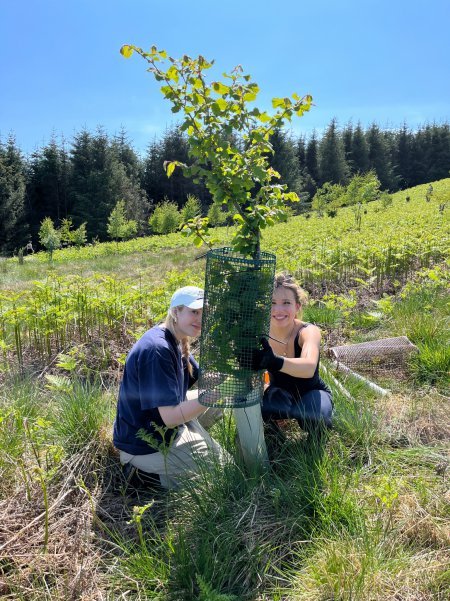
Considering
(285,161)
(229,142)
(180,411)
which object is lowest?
(180,411)

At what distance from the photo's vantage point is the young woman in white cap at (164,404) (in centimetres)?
252

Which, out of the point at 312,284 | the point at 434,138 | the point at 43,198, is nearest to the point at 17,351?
the point at 312,284

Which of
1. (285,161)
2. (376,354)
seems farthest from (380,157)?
(376,354)

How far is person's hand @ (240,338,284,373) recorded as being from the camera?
2.29 meters

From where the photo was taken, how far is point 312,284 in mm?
7875

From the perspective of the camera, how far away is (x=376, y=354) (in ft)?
14.1

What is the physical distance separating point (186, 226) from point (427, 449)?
1922 mm

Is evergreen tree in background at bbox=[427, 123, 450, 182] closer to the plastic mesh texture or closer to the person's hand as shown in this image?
the plastic mesh texture

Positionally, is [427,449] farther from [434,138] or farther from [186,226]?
[434,138]

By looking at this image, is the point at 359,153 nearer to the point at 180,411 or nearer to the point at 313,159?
the point at 313,159

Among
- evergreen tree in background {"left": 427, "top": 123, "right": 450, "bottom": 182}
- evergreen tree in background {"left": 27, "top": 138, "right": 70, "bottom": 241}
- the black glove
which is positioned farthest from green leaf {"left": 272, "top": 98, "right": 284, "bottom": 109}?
evergreen tree in background {"left": 427, "top": 123, "right": 450, "bottom": 182}

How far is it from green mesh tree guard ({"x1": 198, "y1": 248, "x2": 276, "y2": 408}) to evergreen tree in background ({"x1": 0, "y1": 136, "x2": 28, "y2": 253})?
38.2 metres

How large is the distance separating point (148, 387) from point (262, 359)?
693 mm

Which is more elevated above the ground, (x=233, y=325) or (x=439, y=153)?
(x=439, y=153)
